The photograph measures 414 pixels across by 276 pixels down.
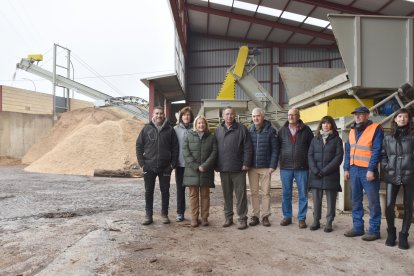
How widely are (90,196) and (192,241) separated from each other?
12.6 feet

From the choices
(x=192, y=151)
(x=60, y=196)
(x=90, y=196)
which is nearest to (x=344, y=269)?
(x=192, y=151)

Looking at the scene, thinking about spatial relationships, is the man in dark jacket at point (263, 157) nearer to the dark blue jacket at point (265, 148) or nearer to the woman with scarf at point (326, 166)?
the dark blue jacket at point (265, 148)

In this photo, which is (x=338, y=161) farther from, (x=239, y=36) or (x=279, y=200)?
(x=239, y=36)

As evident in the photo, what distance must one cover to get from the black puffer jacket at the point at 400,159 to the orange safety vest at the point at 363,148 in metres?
0.18

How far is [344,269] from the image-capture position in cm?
295

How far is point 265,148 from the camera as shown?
4.45 m

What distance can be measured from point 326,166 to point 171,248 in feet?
7.21

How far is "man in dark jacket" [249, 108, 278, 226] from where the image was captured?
4445 mm

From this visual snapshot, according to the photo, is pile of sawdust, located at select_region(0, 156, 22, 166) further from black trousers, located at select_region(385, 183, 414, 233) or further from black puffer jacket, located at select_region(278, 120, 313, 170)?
black trousers, located at select_region(385, 183, 414, 233)

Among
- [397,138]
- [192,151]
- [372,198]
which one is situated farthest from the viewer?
[192,151]

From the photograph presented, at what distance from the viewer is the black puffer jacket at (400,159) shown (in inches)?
136

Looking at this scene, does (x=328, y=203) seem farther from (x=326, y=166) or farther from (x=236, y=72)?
(x=236, y=72)

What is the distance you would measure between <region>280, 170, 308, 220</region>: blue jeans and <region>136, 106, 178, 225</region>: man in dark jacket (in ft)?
5.20

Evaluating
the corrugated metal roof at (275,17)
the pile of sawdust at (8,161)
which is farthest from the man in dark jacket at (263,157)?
the pile of sawdust at (8,161)
